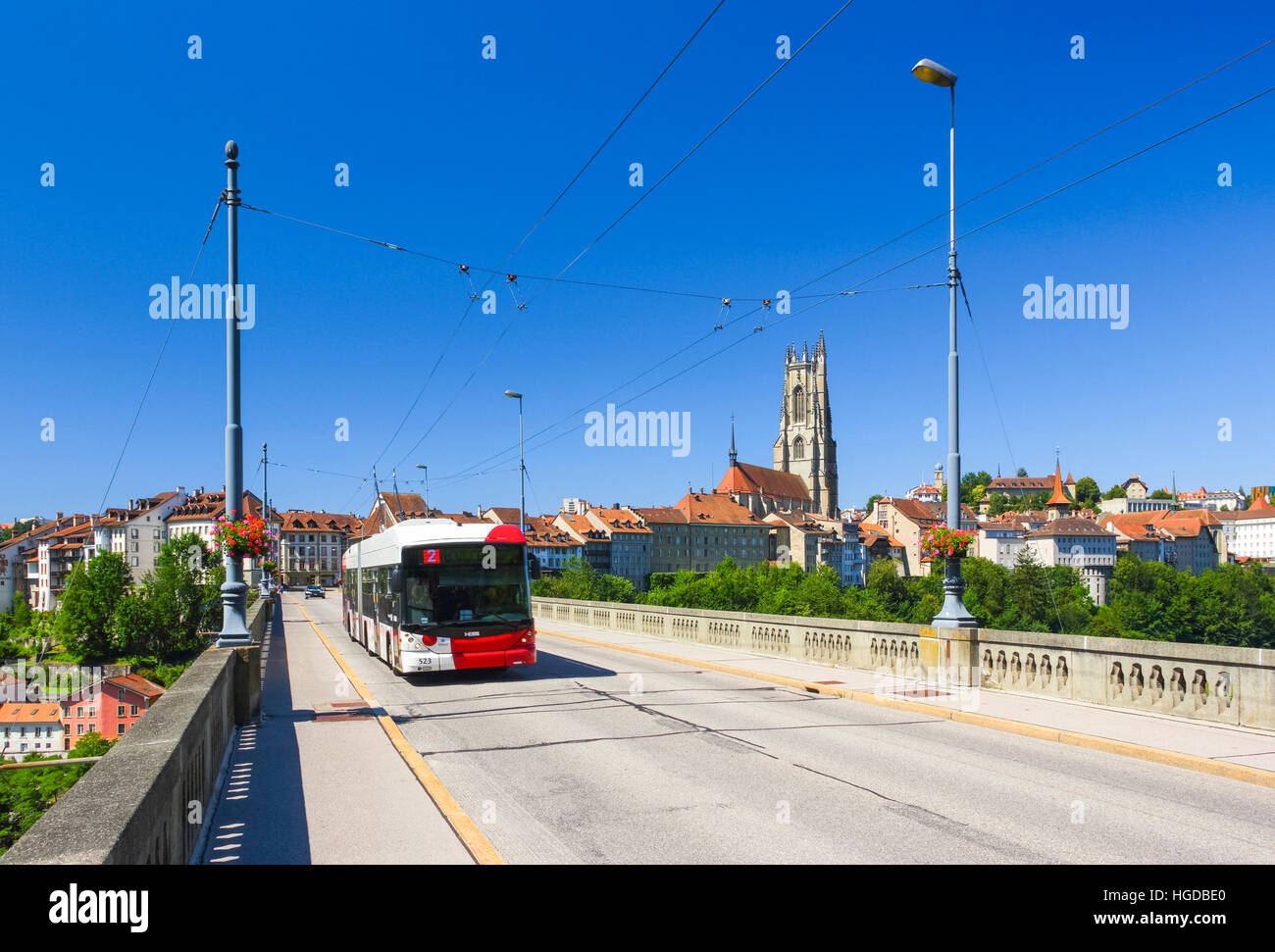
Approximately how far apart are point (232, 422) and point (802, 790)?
898 centimetres

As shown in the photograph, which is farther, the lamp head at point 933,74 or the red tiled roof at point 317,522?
the red tiled roof at point 317,522

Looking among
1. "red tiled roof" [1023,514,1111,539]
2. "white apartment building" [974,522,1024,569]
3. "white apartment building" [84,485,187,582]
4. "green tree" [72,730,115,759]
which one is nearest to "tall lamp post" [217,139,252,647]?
"green tree" [72,730,115,759]

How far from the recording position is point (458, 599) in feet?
54.2

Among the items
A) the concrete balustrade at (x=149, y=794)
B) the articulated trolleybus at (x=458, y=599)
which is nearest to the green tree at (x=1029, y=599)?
the articulated trolleybus at (x=458, y=599)

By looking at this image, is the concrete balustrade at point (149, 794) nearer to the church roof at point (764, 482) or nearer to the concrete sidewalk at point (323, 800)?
the concrete sidewalk at point (323, 800)

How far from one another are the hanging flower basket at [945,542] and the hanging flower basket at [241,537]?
9.89 meters

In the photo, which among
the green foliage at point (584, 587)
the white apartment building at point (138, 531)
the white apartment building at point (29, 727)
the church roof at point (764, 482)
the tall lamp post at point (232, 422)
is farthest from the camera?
the church roof at point (764, 482)

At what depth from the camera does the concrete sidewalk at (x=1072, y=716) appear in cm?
928

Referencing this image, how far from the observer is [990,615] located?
114 m

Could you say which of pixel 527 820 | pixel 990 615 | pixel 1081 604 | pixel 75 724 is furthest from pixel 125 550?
pixel 527 820

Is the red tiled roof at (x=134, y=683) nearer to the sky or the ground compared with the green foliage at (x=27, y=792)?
nearer to the ground

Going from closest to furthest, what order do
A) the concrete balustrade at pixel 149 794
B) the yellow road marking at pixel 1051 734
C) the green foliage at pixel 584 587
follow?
the concrete balustrade at pixel 149 794 < the yellow road marking at pixel 1051 734 < the green foliage at pixel 584 587

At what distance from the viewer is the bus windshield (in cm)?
1639

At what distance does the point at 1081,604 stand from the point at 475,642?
122m
